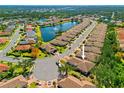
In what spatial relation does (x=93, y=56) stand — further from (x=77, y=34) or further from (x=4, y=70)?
(x=77, y=34)

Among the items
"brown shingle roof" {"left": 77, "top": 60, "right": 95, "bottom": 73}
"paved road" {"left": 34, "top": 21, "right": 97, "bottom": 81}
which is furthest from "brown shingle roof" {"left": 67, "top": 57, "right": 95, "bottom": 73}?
"paved road" {"left": 34, "top": 21, "right": 97, "bottom": 81}

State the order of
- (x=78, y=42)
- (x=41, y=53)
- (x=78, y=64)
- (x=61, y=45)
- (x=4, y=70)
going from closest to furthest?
1. (x=4, y=70)
2. (x=78, y=64)
3. (x=41, y=53)
4. (x=61, y=45)
5. (x=78, y=42)

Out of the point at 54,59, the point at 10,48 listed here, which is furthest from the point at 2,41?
the point at 54,59

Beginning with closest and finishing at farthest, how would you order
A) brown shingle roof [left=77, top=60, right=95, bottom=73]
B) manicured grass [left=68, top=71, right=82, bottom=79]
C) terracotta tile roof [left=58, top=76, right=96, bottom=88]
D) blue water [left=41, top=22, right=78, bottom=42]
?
terracotta tile roof [left=58, top=76, right=96, bottom=88]
manicured grass [left=68, top=71, right=82, bottom=79]
brown shingle roof [left=77, top=60, right=95, bottom=73]
blue water [left=41, top=22, right=78, bottom=42]

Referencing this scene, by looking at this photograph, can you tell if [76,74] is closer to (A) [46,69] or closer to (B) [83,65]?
(B) [83,65]

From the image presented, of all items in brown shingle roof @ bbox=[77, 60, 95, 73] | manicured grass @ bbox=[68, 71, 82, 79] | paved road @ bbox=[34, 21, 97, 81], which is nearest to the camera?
paved road @ bbox=[34, 21, 97, 81]

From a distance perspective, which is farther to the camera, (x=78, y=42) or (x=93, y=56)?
(x=78, y=42)

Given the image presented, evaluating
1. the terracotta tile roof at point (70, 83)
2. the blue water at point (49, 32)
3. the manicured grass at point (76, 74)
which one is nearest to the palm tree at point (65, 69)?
the manicured grass at point (76, 74)

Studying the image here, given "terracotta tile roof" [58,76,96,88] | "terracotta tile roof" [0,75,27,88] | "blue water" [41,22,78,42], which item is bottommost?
"blue water" [41,22,78,42]

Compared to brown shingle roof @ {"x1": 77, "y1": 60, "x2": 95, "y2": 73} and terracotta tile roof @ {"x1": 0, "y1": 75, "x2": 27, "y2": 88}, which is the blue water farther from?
terracotta tile roof @ {"x1": 0, "y1": 75, "x2": 27, "y2": 88}

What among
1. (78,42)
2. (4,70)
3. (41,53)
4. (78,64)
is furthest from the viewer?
(78,42)

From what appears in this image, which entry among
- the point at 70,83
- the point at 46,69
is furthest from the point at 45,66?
the point at 70,83
